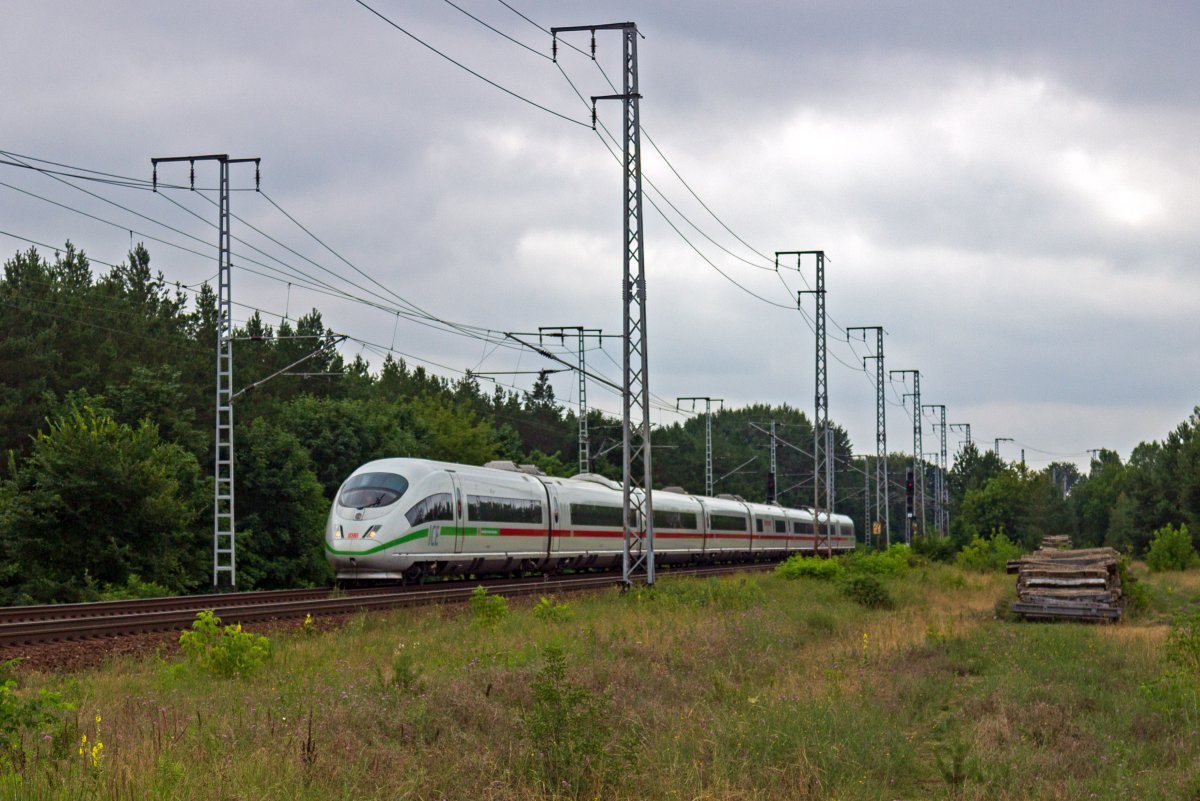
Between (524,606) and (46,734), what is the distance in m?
15.9

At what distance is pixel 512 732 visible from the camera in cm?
996

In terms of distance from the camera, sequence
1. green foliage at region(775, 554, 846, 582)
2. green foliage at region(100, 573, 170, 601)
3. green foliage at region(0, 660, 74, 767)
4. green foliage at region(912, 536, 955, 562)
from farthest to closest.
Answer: green foliage at region(912, 536, 955, 562) → green foliage at region(775, 554, 846, 582) → green foliage at region(100, 573, 170, 601) → green foliage at region(0, 660, 74, 767)

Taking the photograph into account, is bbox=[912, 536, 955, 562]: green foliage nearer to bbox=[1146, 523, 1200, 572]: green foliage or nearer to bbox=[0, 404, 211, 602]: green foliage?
bbox=[1146, 523, 1200, 572]: green foliage

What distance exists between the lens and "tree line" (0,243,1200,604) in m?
33.0

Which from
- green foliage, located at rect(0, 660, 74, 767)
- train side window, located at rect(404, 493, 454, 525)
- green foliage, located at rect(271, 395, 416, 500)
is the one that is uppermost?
green foliage, located at rect(271, 395, 416, 500)

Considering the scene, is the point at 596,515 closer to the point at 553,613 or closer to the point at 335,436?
the point at 335,436

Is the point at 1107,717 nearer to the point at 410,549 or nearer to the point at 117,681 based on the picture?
the point at 117,681

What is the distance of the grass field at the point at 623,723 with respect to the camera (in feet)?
26.9

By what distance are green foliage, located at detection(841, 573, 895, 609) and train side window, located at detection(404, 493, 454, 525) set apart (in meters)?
9.93

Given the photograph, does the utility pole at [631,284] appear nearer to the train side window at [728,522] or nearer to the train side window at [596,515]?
the train side window at [596,515]

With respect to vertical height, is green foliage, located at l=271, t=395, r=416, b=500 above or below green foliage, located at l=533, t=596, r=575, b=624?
above

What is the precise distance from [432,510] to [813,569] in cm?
1330

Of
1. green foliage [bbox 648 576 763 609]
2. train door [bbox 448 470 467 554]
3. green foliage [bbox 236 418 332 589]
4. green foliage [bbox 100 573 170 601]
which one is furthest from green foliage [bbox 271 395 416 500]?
green foliage [bbox 648 576 763 609]

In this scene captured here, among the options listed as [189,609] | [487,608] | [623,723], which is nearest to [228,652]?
[623,723]
